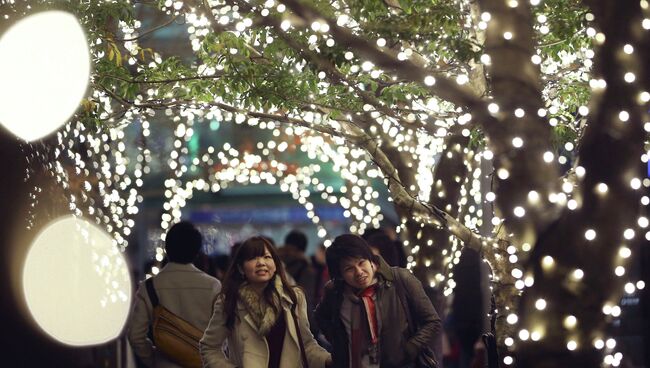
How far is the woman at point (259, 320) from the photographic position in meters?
6.66

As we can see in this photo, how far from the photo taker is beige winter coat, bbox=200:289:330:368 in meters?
6.66

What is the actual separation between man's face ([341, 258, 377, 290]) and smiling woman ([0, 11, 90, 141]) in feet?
10.2

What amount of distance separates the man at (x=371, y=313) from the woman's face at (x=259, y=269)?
38 centimetres

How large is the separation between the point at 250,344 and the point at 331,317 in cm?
55

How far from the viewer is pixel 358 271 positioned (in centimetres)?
671

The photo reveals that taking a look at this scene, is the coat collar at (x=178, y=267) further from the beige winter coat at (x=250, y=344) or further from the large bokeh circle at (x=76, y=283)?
the large bokeh circle at (x=76, y=283)

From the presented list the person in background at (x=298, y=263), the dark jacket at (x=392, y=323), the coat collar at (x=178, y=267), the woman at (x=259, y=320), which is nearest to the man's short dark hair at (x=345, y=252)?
the dark jacket at (x=392, y=323)

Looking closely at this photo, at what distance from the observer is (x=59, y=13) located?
872 cm

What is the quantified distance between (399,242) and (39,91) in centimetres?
400

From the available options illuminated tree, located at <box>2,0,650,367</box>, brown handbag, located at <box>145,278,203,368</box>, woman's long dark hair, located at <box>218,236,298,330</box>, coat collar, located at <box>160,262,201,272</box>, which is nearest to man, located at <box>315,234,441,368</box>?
woman's long dark hair, located at <box>218,236,298,330</box>

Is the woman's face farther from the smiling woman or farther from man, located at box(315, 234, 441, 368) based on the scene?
the smiling woman

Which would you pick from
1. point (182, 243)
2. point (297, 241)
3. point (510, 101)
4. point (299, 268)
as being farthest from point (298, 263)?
point (510, 101)

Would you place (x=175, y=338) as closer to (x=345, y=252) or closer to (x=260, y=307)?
(x=260, y=307)

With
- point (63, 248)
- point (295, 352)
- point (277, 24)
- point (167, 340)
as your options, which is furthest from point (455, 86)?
point (63, 248)
